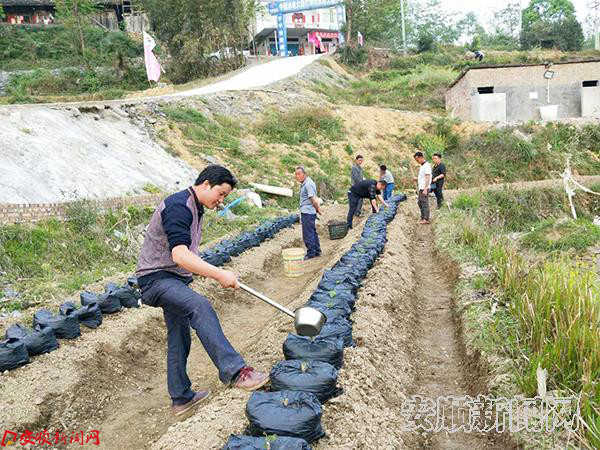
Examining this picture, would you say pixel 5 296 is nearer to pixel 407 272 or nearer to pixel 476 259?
pixel 407 272

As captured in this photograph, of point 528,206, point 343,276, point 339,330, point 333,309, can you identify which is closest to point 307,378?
point 339,330

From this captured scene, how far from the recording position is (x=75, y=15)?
29.3 meters

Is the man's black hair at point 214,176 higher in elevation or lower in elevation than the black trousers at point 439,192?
higher

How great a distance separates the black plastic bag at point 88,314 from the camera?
507 cm

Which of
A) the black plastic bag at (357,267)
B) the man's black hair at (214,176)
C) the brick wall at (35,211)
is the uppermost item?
the man's black hair at (214,176)

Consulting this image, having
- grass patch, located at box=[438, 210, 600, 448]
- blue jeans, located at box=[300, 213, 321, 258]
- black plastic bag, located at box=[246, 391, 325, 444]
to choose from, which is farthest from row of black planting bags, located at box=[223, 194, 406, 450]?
blue jeans, located at box=[300, 213, 321, 258]

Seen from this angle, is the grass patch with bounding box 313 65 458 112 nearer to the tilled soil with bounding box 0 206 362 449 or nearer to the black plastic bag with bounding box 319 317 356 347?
the tilled soil with bounding box 0 206 362 449

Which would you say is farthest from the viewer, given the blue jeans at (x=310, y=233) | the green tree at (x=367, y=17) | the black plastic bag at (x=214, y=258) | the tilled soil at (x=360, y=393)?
the green tree at (x=367, y=17)

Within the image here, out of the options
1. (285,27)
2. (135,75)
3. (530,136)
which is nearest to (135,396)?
(530,136)

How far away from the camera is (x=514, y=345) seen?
397 centimetres

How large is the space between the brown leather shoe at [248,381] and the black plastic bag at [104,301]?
266cm

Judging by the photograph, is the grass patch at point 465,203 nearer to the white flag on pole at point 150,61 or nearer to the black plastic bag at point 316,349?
the black plastic bag at point 316,349

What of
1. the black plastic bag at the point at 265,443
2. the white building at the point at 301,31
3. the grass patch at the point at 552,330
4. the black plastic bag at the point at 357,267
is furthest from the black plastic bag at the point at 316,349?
the white building at the point at 301,31

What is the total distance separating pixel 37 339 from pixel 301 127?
641 inches
